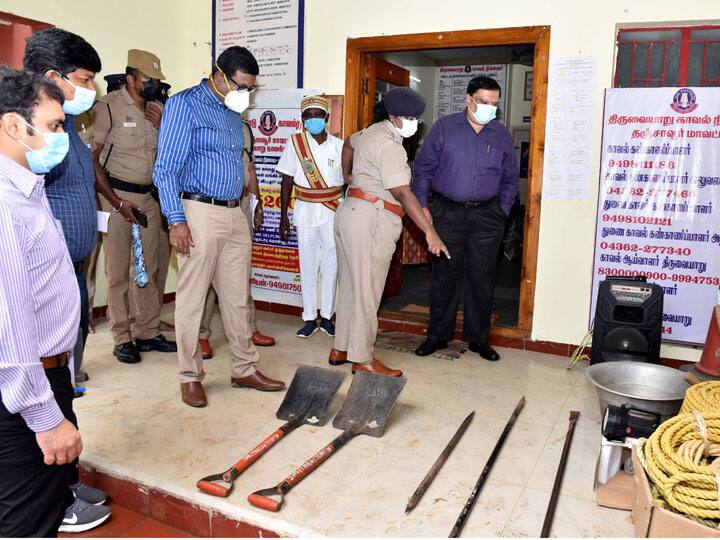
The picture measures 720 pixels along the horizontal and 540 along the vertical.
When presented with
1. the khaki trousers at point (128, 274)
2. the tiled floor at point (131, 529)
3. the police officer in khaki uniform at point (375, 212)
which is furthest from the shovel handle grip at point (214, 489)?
the khaki trousers at point (128, 274)

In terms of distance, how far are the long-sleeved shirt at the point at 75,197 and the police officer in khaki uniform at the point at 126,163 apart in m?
1.18

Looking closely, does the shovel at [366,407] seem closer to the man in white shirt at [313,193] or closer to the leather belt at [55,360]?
the leather belt at [55,360]

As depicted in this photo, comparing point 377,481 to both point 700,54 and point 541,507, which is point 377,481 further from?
point 700,54

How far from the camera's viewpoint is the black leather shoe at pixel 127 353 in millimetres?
3771

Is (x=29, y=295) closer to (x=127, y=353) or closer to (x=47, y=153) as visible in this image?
(x=47, y=153)

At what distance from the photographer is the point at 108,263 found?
3830mm

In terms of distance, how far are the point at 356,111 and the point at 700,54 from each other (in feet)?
7.44

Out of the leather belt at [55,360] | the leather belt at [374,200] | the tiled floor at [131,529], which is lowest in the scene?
the tiled floor at [131,529]

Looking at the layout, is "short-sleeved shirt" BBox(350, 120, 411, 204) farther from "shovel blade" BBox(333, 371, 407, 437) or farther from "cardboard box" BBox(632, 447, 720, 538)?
"cardboard box" BBox(632, 447, 720, 538)

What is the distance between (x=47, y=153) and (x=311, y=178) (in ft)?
9.63

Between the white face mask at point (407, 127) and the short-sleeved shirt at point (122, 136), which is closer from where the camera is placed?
the white face mask at point (407, 127)

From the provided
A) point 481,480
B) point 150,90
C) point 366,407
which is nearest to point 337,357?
point 366,407

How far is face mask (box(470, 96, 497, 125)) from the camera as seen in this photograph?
12.7ft

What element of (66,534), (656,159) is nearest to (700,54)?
(656,159)
